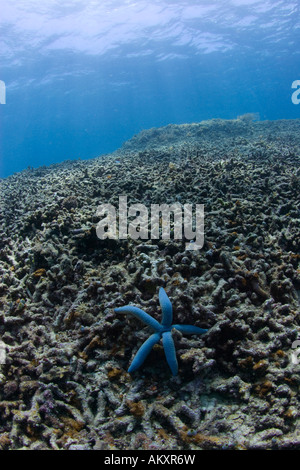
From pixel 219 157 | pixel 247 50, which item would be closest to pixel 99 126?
pixel 247 50

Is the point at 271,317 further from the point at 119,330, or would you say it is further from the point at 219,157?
the point at 219,157

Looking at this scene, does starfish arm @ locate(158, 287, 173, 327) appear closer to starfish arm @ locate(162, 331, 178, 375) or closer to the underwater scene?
the underwater scene

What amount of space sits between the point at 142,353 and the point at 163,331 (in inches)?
15.5

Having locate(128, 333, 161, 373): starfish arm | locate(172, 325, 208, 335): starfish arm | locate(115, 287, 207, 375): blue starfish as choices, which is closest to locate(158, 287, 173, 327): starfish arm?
locate(115, 287, 207, 375): blue starfish

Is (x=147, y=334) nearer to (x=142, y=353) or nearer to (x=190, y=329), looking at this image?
(x=142, y=353)

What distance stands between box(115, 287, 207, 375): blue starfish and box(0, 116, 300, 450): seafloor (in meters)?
0.18

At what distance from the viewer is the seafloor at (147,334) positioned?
9.35 ft

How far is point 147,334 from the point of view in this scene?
3453mm

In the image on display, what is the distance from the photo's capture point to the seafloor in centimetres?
285

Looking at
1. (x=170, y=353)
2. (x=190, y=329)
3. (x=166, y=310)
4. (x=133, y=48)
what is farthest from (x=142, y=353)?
(x=133, y=48)

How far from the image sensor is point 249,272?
4109 millimetres

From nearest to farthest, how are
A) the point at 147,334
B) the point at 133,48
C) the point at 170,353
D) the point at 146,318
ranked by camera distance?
the point at 170,353 → the point at 146,318 → the point at 147,334 → the point at 133,48

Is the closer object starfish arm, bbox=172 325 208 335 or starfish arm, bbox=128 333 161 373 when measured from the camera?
starfish arm, bbox=128 333 161 373

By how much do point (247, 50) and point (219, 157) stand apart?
58784 mm
